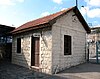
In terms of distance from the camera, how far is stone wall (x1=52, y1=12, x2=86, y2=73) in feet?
40.2

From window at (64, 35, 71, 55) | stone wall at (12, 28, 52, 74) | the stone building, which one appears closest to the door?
the stone building

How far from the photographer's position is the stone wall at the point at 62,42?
483 inches

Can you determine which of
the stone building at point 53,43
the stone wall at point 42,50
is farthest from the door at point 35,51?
the stone wall at point 42,50

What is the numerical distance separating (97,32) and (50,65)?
750 inches

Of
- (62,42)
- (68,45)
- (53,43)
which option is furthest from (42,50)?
(68,45)

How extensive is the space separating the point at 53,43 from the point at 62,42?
1120 millimetres

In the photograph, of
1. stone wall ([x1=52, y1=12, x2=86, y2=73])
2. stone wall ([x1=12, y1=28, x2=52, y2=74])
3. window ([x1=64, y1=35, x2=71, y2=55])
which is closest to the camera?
stone wall ([x1=12, y1=28, x2=52, y2=74])

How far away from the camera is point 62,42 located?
42.5ft

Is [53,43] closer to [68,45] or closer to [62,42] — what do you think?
[62,42]

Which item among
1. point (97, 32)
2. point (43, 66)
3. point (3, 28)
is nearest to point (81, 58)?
point (43, 66)

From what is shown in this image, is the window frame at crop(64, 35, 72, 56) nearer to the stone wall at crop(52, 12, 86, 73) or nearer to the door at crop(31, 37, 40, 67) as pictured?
the stone wall at crop(52, 12, 86, 73)

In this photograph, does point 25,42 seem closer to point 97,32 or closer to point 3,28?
point 3,28

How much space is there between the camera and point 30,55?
46.5 ft

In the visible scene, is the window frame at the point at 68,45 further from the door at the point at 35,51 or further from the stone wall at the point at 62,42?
the door at the point at 35,51
